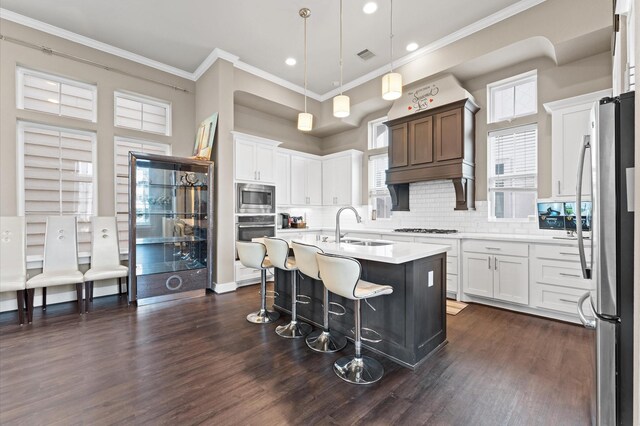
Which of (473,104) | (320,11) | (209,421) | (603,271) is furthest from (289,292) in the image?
(473,104)

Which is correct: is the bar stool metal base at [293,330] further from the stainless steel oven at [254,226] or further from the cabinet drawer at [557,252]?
the cabinet drawer at [557,252]

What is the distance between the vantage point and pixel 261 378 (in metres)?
2.22

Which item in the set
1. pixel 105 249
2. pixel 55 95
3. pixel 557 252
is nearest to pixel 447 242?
pixel 557 252

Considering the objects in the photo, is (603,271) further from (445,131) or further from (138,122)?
(138,122)

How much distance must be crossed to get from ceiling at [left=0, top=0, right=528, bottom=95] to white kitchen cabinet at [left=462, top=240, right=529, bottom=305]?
9.83 feet

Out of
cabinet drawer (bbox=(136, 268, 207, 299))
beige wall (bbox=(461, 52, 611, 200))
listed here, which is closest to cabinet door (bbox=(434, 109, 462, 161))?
beige wall (bbox=(461, 52, 611, 200))

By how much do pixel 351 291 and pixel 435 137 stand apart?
339 centimetres

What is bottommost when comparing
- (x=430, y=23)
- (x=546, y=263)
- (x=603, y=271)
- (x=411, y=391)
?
(x=411, y=391)

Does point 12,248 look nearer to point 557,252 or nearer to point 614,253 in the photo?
point 614,253

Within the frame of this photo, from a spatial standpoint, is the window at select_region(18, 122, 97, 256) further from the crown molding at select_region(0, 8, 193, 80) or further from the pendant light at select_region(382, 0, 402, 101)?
the pendant light at select_region(382, 0, 402, 101)

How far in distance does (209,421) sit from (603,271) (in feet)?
7.64

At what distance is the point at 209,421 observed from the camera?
176cm

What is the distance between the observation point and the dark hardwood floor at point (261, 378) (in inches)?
71.8

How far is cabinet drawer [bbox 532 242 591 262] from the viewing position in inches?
125
